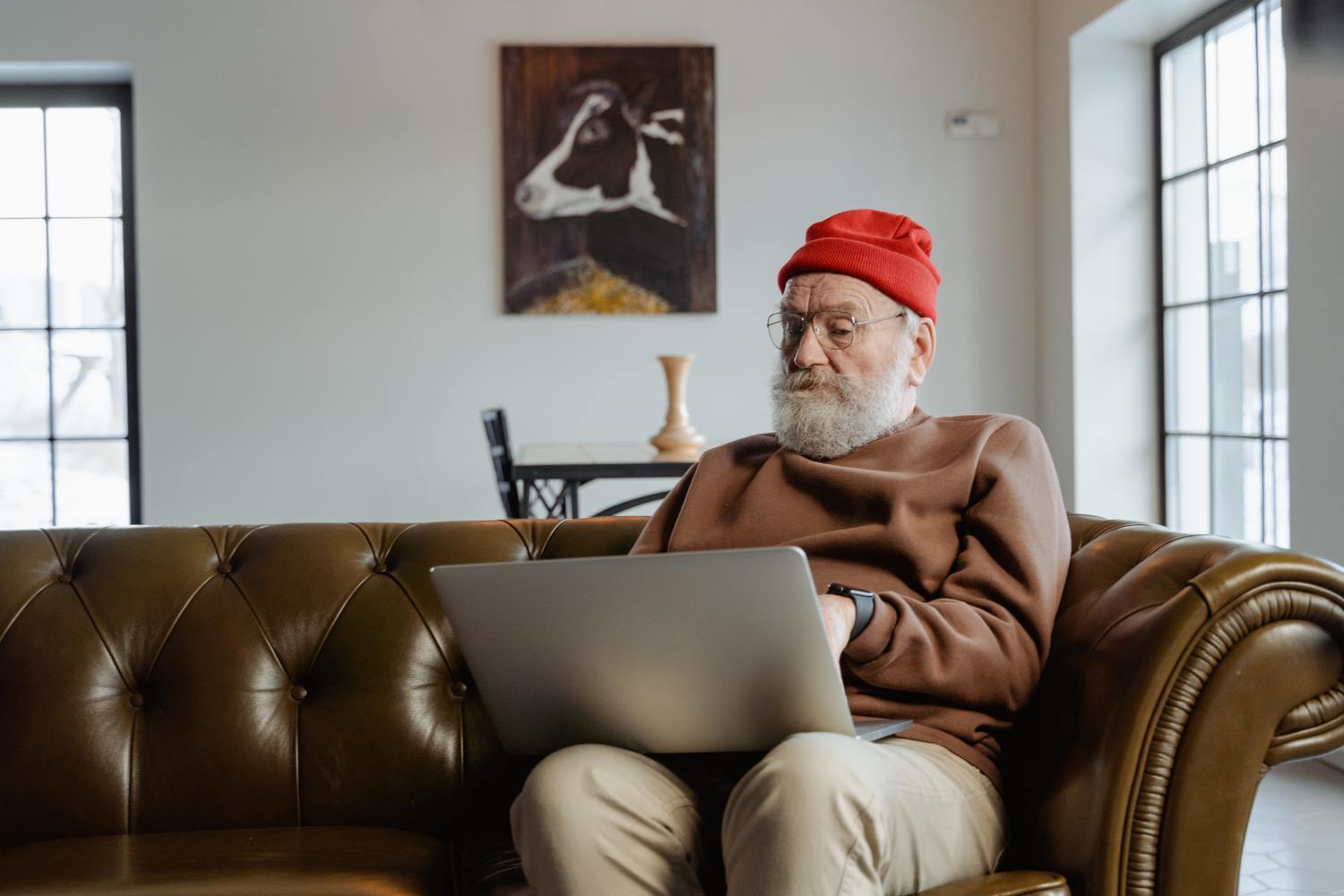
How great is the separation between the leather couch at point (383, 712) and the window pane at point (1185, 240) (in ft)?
9.91

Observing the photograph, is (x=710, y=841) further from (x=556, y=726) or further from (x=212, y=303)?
(x=212, y=303)

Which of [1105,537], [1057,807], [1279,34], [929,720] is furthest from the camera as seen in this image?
[1279,34]

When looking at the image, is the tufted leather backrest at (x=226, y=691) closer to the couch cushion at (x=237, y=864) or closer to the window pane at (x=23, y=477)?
the couch cushion at (x=237, y=864)

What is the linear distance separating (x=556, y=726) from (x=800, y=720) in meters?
0.30

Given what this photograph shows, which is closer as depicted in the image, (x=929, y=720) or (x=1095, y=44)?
(x=929, y=720)

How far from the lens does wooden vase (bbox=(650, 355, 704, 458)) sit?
421cm

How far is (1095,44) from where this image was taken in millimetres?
4789

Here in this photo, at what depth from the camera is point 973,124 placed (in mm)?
5141

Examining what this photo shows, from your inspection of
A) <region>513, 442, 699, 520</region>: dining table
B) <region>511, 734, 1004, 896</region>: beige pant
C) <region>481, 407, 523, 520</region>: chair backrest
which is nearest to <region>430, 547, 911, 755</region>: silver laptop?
<region>511, 734, 1004, 896</region>: beige pant

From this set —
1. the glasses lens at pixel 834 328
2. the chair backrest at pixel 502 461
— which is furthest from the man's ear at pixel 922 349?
the chair backrest at pixel 502 461

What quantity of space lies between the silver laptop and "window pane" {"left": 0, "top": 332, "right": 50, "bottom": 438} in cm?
439

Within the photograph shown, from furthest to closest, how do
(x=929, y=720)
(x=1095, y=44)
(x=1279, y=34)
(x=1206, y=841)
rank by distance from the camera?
1. (x=1095, y=44)
2. (x=1279, y=34)
3. (x=929, y=720)
4. (x=1206, y=841)

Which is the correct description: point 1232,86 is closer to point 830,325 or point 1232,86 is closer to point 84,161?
point 830,325

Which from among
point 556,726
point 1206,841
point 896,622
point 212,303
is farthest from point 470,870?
point 212,303
